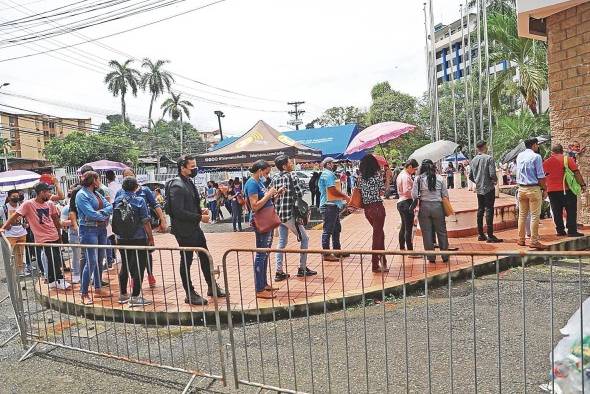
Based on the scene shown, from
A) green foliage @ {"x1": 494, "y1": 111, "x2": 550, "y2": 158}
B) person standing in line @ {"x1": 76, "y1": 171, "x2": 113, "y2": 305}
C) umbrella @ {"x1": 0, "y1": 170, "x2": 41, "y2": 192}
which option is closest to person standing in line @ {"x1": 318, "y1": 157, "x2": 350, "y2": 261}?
person standing in line @ {"x1": 76, "y1": 171, "x2": 113, "y2": 305}

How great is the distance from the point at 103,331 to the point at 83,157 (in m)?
49.3

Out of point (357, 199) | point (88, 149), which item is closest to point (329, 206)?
point (357, 199)

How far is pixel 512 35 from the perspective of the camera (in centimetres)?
1947

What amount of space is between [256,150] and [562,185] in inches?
296

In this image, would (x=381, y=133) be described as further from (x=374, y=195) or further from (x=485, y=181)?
(x=374, y=195)

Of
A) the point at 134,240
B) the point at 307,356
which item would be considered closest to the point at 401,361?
the point at 307,356

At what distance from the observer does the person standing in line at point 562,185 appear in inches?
305

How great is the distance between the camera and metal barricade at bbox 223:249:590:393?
11.1 ft

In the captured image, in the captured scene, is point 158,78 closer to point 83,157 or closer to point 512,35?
point 83,157

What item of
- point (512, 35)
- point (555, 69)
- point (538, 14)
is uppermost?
point (512, 35)

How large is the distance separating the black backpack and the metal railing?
89 centimetres

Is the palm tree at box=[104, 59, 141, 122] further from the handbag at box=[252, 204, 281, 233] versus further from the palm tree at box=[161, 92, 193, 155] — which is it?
the handbag at box=[252, 204, 281, 233]

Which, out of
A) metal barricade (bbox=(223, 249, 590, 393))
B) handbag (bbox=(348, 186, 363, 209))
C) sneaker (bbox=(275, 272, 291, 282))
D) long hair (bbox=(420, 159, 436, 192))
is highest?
long hair (bbox=(420, 159, 436, 192))

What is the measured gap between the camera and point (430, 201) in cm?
669
